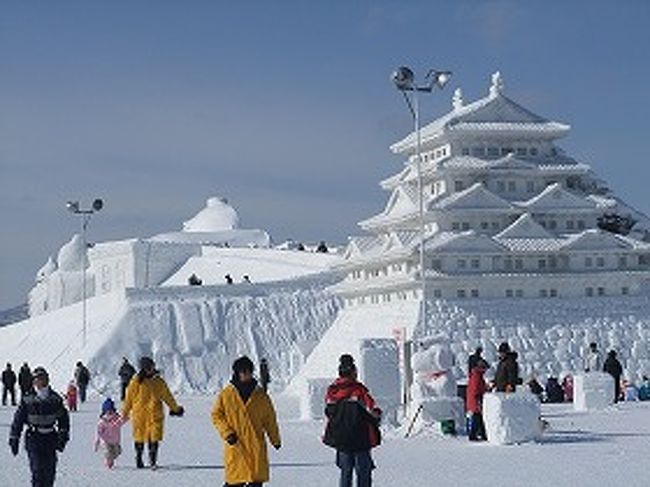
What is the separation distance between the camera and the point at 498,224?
48281mm

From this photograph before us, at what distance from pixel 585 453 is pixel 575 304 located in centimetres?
2740

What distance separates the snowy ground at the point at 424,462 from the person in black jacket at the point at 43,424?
8.67 feet

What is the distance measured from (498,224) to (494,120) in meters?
4.11

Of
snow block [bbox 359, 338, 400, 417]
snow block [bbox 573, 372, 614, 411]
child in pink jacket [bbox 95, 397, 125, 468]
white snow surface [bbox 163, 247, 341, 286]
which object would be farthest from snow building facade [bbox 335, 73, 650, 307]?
white snow surface [bbox 163, 247, 341, 286]

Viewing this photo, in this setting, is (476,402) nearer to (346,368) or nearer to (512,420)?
(512,420)

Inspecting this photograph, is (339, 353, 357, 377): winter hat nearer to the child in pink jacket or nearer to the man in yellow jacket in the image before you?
the man in yellow jacket

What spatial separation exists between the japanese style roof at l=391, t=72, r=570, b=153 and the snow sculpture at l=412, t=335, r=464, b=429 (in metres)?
23.3

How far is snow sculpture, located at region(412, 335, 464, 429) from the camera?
2431cm

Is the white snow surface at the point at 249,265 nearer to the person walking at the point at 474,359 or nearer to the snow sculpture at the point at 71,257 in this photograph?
the snow sculpture at the point at 71,257

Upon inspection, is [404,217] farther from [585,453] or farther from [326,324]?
[585,453]

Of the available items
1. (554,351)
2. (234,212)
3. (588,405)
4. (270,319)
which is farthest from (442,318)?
(234,212)

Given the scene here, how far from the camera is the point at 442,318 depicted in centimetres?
4491

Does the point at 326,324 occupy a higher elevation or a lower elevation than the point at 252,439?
higher

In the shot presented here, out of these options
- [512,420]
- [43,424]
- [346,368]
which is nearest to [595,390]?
[512,420]
